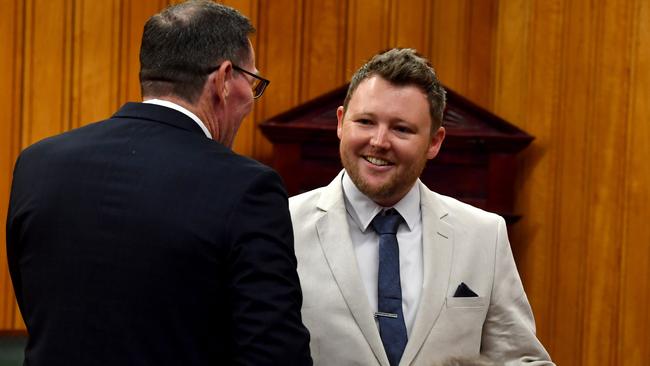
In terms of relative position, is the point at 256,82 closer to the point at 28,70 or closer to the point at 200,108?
the point at 200,108

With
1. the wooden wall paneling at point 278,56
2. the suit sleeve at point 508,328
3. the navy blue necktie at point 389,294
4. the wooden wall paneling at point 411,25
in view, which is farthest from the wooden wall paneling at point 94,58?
the suit sleeve at point 508,328

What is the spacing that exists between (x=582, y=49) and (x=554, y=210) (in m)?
0.66

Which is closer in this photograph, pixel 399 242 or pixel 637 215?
pixel 399 242

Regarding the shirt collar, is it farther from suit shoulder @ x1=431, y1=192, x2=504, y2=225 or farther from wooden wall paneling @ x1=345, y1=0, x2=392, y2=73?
wooden wall paneling @ x1=345, y1=0, x2=392, y2=73

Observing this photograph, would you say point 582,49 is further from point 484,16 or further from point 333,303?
point 333,303

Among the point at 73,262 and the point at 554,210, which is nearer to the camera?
the point at 73,262

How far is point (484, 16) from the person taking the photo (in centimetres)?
409

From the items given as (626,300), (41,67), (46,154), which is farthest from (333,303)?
(41,67)

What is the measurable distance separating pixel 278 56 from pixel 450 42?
746mm

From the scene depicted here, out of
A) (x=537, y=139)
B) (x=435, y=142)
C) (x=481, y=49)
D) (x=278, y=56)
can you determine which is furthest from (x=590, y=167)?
(x=435, y=142)

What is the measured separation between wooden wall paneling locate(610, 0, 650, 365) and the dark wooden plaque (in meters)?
0.41

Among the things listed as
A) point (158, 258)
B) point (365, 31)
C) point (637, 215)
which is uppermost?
point (365, 31)

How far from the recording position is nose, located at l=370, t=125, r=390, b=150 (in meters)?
2.02

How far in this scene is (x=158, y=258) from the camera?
1.42 metres
